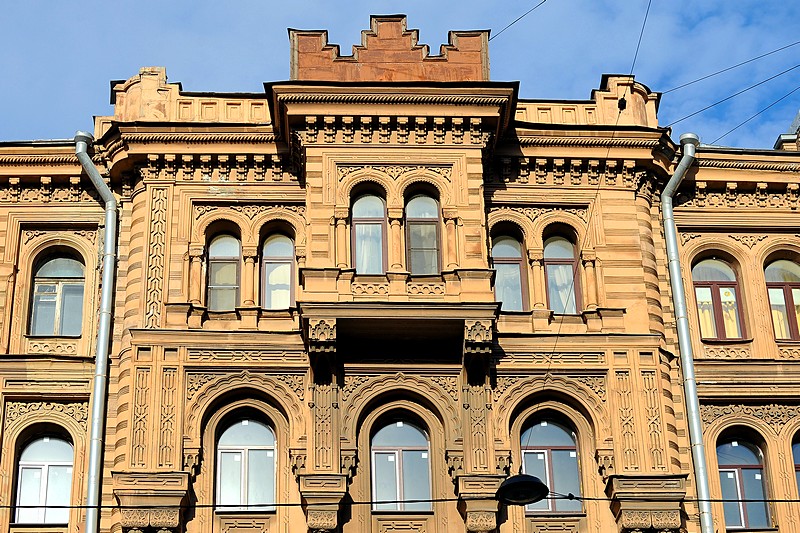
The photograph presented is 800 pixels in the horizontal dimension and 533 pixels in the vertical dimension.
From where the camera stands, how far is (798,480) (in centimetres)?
2534

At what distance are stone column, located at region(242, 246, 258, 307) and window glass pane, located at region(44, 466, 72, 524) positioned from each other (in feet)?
13.7

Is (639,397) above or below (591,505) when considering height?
above

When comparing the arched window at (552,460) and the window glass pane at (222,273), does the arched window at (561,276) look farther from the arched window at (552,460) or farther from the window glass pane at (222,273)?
the window glass pane at (222,273)

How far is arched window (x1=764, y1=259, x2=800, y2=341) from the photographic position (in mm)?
27094

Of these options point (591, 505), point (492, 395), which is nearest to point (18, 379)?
point (492, 395)

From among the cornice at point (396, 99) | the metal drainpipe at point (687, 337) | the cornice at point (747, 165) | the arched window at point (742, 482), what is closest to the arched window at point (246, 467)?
the cornice at point (396, 99)

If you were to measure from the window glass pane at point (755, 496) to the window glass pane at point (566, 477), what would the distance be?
314 centimetres

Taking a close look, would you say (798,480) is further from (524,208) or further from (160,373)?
(160,373)

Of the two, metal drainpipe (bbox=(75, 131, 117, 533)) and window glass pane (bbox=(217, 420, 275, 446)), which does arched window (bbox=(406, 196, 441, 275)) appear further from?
metal drainpipe (bbox=(75, 131, 117, 533))

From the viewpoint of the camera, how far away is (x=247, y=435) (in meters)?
24.3

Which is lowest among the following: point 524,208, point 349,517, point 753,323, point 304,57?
point 349,517

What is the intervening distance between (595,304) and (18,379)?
399 inches

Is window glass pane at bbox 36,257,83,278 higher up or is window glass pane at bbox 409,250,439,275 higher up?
window glass pane at bbox 36,257,83,278

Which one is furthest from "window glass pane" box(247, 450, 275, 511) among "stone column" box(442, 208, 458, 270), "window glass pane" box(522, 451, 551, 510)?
"stone column" box(442, 208, 458, 270)
